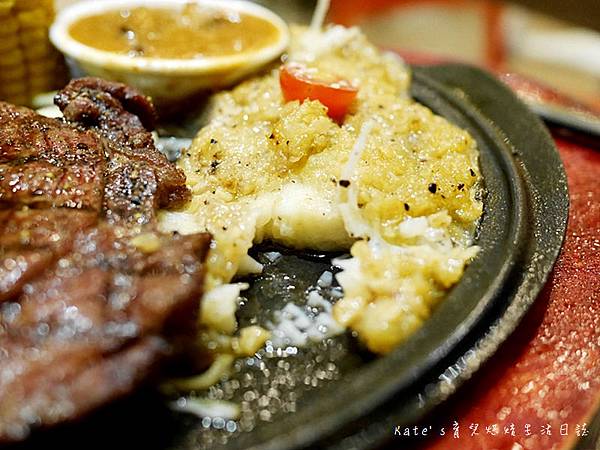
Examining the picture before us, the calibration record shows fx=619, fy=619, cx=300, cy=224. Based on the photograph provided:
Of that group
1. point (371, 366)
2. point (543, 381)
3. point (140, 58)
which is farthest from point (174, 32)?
point (543, 381)

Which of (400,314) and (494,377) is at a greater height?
(400,314)

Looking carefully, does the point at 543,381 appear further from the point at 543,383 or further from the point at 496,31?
the point at 496,31

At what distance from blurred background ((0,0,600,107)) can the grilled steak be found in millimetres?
5119

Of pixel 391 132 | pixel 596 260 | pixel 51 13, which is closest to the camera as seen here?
pixel 596 260

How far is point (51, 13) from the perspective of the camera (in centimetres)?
395

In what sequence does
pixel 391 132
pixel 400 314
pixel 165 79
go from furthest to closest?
pixel 165 79
pixel 391 132
pixel 400 314

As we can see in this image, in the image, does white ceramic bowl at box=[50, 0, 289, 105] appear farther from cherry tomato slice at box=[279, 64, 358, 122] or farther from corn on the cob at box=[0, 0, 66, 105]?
cherry tomato slice at box=[279, 64, 358, 122]

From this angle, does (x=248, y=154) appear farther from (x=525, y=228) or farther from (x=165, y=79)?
(x=525, y=228)

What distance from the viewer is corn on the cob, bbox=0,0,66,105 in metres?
3.64

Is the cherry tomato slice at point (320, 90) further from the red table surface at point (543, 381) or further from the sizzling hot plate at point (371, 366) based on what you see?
the red table surface at point (543, 381)

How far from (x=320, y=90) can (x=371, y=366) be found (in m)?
1.68

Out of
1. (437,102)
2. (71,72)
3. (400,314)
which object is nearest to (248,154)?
(400,314)

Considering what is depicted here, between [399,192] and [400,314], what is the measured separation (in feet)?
2.19

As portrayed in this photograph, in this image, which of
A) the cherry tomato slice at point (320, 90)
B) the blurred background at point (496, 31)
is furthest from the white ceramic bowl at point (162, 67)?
the blurred background at point (496, 31)
